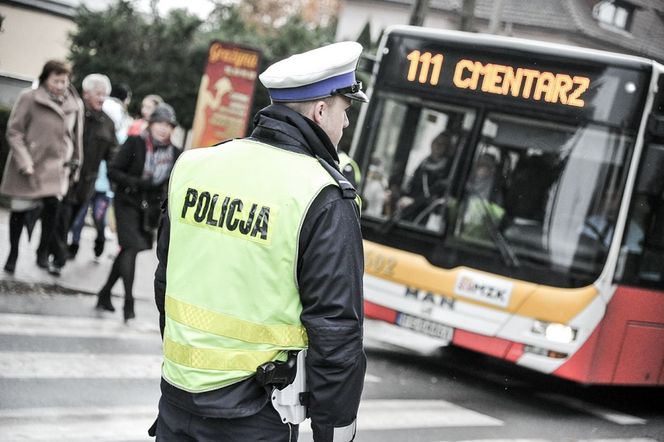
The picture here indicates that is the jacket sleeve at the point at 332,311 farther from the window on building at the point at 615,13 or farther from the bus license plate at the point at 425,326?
the window on building at the point at 615,13

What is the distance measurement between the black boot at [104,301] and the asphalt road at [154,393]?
11 centimetres

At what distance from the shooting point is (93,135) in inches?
437

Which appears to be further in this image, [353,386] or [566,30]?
[566,30]

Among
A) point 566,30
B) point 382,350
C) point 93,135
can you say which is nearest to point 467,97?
point 382,350

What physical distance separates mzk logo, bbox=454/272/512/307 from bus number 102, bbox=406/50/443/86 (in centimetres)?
185

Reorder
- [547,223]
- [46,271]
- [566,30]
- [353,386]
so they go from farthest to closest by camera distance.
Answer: [566,30] < [46,271] < [547,223] < [353,386]

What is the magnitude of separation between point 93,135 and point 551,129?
4692 mm

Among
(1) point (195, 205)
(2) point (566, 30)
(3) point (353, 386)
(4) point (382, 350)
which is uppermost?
(2) point (566, 30)

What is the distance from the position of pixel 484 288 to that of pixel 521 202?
81 cm

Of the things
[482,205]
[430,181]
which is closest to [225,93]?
[430,181]

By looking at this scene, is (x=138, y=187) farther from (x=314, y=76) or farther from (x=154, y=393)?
(x=314, y=76)

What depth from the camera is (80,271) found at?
11.1 m

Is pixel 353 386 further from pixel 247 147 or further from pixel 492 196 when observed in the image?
pixel 492 196

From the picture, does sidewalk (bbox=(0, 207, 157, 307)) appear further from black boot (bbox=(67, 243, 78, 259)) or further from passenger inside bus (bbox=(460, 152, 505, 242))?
passenger inside bus (bbox=(460, 152, 505, 242))
